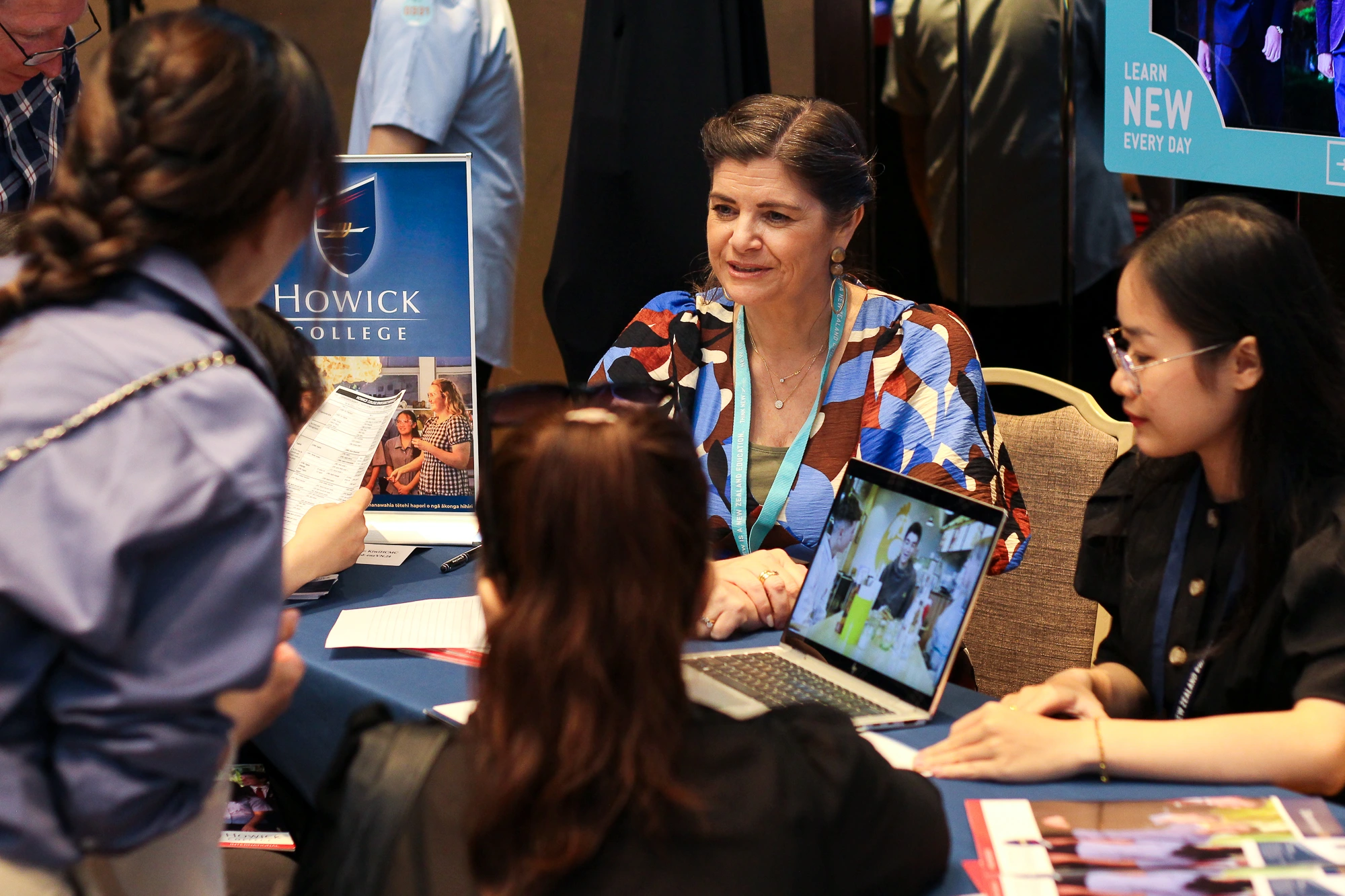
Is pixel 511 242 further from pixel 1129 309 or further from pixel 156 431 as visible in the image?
pixel 156 431

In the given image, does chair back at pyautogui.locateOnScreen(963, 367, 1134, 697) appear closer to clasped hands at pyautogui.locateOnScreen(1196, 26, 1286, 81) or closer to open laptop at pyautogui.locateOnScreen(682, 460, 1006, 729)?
open laptop at pyautogui.locateOnScreen(682, 460, 1006, 729)

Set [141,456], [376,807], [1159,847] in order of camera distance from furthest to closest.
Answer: [1159,847] → [376,807] → [141,456]

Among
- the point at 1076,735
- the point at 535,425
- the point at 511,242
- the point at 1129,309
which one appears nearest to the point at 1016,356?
the point at 511,242

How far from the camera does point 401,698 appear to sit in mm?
1715

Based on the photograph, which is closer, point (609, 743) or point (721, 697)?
point (609, 743)

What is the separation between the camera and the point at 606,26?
309cm

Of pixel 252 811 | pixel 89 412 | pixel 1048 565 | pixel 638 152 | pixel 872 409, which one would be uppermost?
pixel 638 152

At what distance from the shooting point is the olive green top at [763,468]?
A: 90.6 inches

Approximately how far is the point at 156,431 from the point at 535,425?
29 centimetres

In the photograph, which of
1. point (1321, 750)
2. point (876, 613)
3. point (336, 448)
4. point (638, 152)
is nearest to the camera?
point (1321, 750)

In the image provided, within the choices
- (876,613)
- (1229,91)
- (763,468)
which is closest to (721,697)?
(876,613)

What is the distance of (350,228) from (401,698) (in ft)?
3.70

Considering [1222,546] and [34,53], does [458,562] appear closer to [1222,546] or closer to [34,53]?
[1222,546]

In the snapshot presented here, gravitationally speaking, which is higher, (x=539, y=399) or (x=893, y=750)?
(x=539, y=399)
